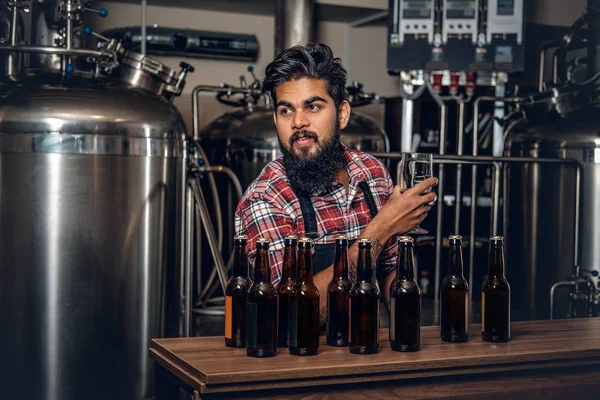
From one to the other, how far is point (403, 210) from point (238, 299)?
1.88ft

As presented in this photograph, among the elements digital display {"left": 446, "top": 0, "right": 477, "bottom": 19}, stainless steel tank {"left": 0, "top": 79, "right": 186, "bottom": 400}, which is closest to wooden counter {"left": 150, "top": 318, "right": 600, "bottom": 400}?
stainless steel tank {"left": 0, "top": 79, "right": 186, "bottom": 400}

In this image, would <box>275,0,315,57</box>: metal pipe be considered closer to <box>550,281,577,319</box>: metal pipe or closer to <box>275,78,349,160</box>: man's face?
<box>550,281,577,319</box>: metal pipe

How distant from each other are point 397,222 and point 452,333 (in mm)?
376

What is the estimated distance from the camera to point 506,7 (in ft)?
18.1

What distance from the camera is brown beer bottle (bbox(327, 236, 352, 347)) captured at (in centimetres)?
165

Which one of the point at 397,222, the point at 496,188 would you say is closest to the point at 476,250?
the point at 496,188

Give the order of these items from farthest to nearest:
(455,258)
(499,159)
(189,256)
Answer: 1. (499,159)
2. (189,256)
3. (455,258)

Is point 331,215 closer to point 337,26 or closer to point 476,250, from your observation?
point 476,250

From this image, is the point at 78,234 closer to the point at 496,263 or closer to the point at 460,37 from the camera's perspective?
the point at 496,263

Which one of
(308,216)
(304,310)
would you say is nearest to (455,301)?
(304,310)

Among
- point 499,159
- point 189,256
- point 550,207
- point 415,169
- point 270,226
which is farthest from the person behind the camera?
point 550,207

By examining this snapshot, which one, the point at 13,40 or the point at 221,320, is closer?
the point at 13,40

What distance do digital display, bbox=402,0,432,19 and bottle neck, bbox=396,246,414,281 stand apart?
4080 mm

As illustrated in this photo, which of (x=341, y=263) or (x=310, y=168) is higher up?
(x=310, y=168)
